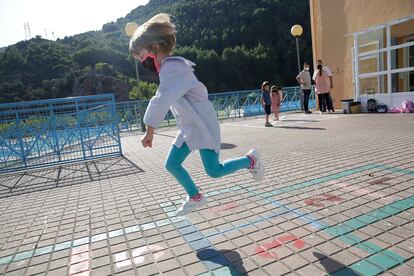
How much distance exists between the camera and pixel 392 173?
13.0ft

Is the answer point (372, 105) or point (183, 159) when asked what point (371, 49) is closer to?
point (372, 105)

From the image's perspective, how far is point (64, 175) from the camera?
6109mm

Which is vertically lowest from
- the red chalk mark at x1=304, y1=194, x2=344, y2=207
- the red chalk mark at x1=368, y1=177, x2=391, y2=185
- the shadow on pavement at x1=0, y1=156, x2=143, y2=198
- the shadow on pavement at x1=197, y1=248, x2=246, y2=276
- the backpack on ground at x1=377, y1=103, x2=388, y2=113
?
the shadow on pavement at x1=0, y1=156, x2=143, y2=198

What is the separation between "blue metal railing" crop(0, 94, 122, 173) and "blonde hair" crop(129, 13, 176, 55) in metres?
4.92

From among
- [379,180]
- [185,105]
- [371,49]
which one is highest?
[371,49]

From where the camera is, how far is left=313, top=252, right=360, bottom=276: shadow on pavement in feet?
6.74

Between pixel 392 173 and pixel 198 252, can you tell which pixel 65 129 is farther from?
pixel 392 173

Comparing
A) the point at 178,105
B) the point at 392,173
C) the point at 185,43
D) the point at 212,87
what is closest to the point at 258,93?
the point at 392,173

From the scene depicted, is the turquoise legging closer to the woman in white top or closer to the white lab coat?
the white lab coat

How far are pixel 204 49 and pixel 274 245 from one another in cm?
7372

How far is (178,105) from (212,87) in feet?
226

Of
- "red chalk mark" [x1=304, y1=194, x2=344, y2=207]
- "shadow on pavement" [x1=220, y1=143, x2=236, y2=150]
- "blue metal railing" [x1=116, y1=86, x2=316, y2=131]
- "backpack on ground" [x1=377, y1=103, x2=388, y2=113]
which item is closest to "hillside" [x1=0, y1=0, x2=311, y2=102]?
"blue metal railing" [x1=116, y1=86, x2=316, y2=131]

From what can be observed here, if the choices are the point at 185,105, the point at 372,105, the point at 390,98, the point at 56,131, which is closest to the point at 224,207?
the point at 185,105

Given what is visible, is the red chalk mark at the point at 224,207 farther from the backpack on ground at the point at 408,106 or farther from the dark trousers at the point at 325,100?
the dark trousers at the point at 325,100
